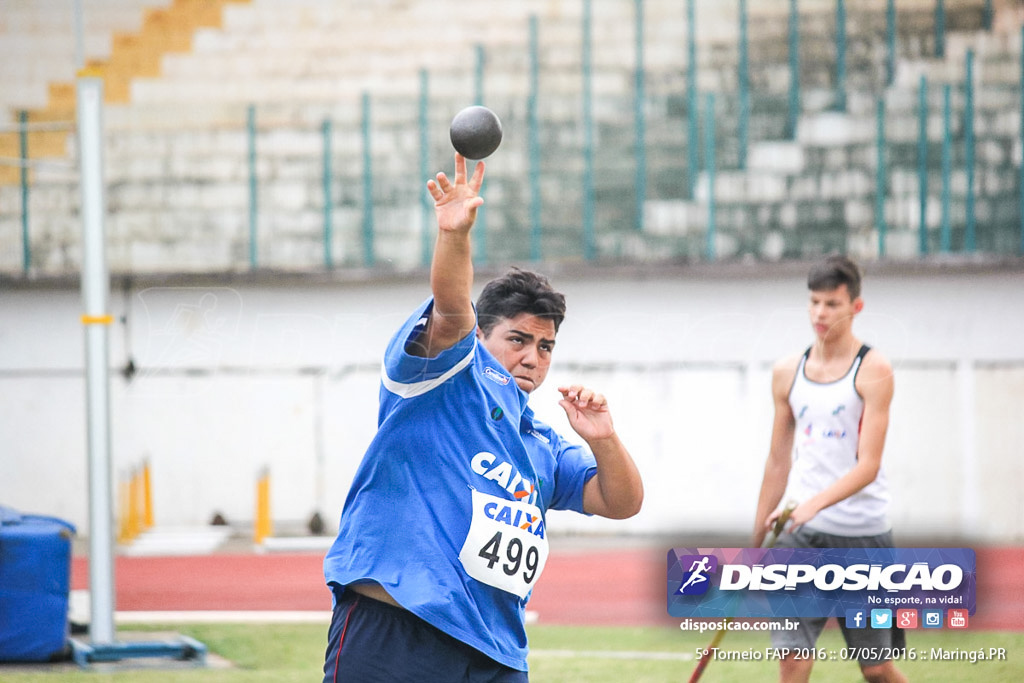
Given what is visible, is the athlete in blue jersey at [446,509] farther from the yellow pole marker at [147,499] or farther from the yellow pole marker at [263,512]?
the yellow pole marker at [147,499]

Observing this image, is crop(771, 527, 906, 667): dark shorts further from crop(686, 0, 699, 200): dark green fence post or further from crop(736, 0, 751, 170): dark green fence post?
crop(736, 0, 751, 170): dark green fence post

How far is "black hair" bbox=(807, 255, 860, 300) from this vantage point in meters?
4.40

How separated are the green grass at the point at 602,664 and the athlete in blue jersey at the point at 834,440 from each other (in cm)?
60

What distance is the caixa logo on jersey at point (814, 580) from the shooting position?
420 cm

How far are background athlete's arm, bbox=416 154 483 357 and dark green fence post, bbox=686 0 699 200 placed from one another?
921 cm

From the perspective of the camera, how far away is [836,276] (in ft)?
14.4

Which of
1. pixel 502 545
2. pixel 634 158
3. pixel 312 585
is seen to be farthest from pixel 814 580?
pixel 634 158

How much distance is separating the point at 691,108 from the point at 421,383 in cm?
945

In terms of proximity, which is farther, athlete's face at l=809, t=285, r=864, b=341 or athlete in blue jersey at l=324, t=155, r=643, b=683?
athlete's face at l=809, t=285, r=864, b=341

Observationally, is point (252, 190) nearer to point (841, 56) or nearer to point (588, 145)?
point (588, 145)

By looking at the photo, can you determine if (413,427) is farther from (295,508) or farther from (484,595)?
(295,508)

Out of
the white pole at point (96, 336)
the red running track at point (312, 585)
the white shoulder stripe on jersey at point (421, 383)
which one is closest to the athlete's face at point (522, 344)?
the white shoulder stripe on jersey at point (421, 383)

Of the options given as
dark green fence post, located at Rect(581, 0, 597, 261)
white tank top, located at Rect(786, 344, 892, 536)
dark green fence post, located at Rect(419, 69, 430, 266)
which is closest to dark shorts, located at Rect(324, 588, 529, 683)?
white tank top, located at Rect(786, 344, 892, 536)

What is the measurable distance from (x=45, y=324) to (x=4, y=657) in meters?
5.79
